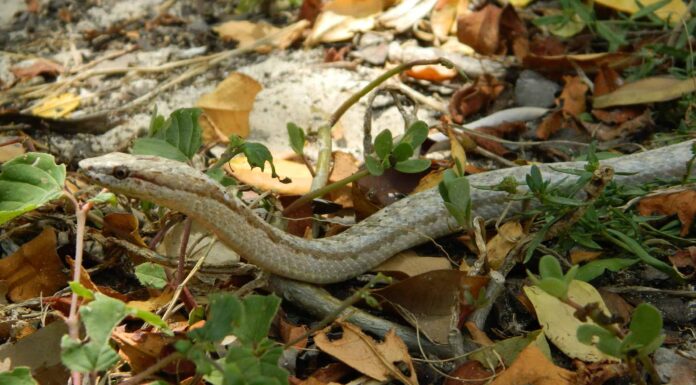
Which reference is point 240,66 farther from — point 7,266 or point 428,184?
point 7,266

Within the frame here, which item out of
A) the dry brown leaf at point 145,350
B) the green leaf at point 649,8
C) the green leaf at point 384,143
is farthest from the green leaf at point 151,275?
the green leaf at point 649,8

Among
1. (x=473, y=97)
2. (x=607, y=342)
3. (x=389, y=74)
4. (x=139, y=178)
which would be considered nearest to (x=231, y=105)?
(x=389, y=74)

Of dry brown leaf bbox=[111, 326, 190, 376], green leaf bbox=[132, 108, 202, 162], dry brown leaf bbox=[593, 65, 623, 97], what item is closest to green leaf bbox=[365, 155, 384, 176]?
green leaf bbox=[132, 108, 202, 162]

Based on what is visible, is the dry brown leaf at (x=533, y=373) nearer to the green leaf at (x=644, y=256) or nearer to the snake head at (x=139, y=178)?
the green leaf at (x=644, y=256)

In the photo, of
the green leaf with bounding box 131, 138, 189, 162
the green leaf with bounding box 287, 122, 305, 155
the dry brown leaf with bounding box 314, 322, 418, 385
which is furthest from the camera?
the green leaf with bounding box 287, 122, 305, 155

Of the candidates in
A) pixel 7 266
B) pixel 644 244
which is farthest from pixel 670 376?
pixel 7 266

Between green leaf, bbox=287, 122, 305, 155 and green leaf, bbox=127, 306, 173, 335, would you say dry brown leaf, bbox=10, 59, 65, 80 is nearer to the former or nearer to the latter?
green leaf, bbox=287, 122, 305, 155
